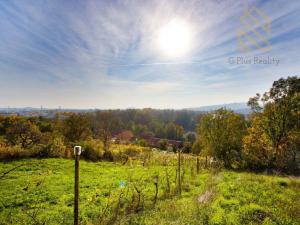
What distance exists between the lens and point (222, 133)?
25.8 meters

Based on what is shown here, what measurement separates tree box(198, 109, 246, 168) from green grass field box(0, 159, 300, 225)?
13.7m

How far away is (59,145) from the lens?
18.4 metres

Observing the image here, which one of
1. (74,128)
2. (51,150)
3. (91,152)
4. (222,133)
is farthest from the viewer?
(74,128)

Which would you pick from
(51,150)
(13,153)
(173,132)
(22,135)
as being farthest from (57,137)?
(173,132)

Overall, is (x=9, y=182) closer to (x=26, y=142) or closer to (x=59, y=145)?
(x=59, y=145)

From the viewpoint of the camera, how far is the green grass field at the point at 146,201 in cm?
632

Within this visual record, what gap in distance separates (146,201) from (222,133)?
19805 millimetres

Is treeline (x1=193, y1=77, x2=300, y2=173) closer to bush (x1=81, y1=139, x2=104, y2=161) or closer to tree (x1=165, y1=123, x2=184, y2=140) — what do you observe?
bush (x1=81, y1=139, x2=104, y2=161)

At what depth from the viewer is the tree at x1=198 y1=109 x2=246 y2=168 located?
82.4ft

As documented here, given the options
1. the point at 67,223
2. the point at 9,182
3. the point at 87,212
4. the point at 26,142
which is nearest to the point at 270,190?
the point at 87,212

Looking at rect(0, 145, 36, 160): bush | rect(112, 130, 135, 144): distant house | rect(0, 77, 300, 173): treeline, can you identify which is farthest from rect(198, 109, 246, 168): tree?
rect(0, 145, 36, 160): bush

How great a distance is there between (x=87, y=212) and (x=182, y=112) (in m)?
121

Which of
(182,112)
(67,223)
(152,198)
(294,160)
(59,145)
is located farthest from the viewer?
(182,112)

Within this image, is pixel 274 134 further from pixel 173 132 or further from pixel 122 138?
pixel 173 132
